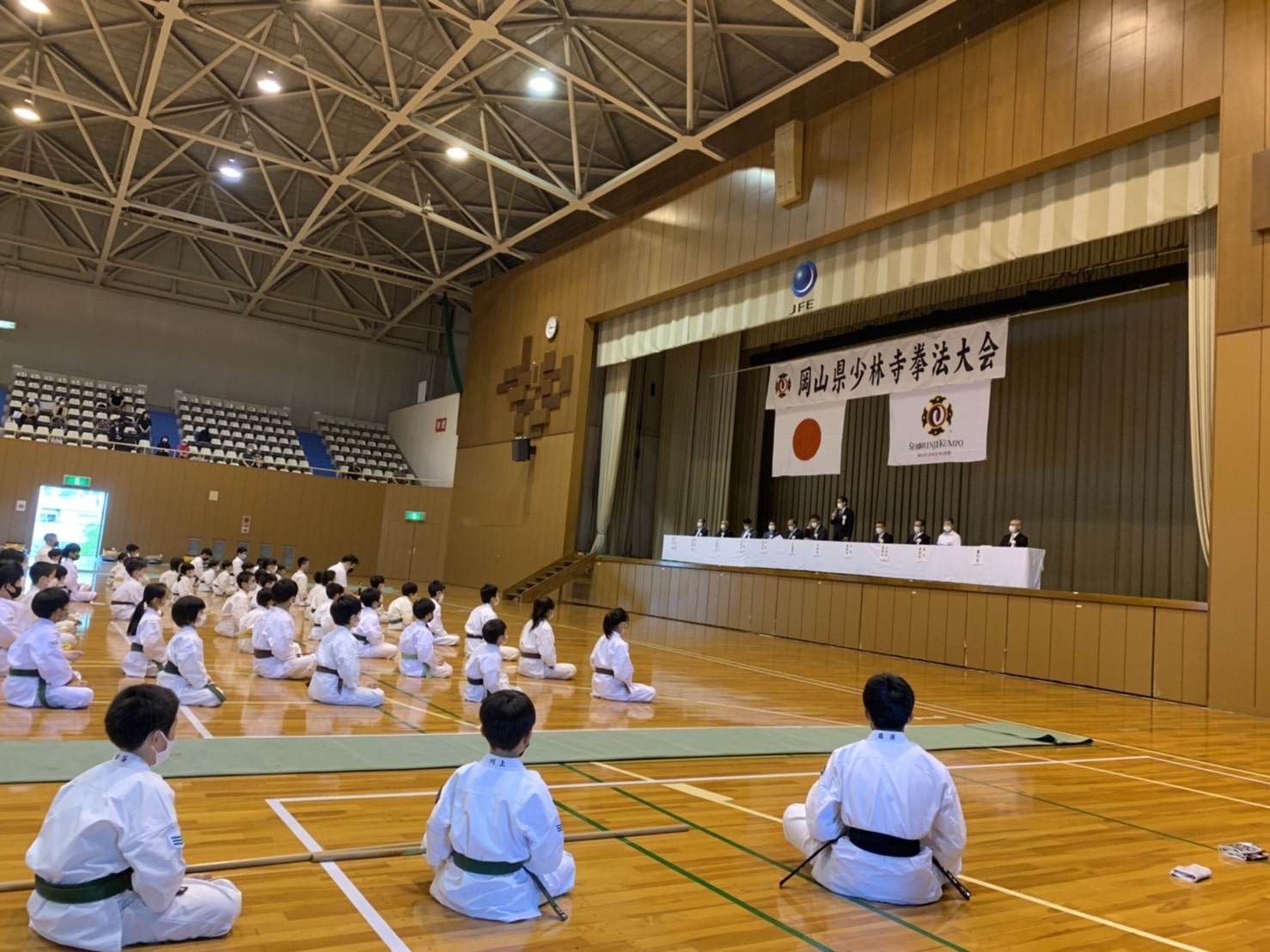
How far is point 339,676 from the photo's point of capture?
658 cm

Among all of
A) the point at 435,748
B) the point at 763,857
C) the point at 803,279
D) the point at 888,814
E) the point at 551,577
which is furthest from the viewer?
the point at 551,577

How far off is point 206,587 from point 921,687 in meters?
12.8

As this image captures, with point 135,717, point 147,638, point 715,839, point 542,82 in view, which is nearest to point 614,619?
point 715,839

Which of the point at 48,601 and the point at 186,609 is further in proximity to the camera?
the point at 186,609

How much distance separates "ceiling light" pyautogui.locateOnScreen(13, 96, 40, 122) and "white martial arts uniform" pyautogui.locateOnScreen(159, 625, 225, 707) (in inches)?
657

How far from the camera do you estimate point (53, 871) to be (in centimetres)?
240

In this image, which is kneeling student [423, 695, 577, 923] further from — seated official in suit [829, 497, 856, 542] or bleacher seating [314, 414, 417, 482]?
bleacher seating [314, 414, 417, 482]

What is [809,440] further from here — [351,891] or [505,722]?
[351,891]

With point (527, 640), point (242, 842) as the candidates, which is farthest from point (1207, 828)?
point (527, 640)

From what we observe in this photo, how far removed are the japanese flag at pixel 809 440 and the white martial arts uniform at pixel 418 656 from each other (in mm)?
9061

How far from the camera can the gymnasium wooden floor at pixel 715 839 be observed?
111 inches

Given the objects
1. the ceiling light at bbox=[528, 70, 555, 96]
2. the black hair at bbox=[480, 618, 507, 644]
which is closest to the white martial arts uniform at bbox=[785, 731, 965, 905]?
the black hair at bbox=[480, 618, 507, 644]

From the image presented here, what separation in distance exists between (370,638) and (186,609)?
322 centimetres

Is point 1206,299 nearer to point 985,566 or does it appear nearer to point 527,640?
point 985,566
